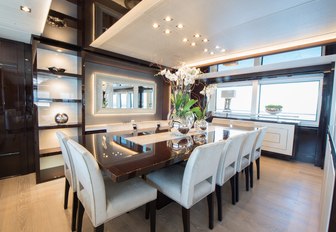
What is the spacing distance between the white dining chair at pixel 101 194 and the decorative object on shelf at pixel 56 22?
2.36 metres

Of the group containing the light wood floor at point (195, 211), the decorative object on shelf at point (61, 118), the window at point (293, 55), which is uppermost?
the window at point (293, 55)

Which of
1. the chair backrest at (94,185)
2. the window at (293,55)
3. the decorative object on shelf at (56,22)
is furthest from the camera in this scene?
the window at (293,55)

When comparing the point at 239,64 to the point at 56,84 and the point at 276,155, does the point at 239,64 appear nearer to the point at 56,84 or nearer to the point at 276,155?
the point at 276,155

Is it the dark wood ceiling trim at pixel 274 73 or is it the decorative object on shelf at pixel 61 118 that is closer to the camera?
the decorative object on shelf at pixel 61 118

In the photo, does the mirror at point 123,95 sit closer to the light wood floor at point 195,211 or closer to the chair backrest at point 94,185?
the light wood floor at point 195,211

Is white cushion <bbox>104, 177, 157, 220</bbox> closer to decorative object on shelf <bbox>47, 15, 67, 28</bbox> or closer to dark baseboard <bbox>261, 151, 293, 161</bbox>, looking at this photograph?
decorative object on shelf <bbox>47, 15, 67, 28</bbox>

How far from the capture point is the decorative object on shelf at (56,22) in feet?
8.18

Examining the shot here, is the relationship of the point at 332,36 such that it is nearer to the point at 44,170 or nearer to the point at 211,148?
the point at 211,148

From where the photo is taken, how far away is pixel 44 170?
9.12 feet

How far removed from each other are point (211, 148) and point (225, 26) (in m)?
1.82

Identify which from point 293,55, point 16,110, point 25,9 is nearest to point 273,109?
point 293,55

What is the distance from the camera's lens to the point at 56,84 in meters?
2.86

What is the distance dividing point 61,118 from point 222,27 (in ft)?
9.98

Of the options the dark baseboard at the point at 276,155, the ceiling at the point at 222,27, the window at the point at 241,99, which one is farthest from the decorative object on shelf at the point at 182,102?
the window at the point at 241,99
